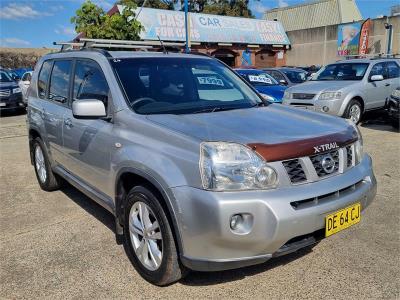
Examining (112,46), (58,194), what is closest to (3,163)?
(58,194)

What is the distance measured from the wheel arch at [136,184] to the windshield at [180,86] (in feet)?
1.78

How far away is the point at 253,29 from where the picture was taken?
29844mm

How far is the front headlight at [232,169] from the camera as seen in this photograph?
2.54m

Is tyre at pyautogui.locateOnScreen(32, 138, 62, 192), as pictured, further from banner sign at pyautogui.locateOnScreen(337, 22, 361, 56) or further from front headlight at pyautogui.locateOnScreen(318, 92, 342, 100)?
banner sign at pyautogui.locateOnScreen(337, 22, 361, 56)

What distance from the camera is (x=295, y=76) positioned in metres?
13.6

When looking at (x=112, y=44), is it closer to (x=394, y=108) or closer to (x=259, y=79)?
(x=394, y=108)

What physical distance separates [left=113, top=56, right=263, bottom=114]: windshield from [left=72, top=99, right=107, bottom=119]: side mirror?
25cm

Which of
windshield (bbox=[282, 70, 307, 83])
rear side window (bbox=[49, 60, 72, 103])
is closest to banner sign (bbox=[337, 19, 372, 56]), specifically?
windshield (bbox=[282, 70, 307, 83])

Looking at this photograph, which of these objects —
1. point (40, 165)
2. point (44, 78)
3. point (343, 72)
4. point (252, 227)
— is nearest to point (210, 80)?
point (252, 227)

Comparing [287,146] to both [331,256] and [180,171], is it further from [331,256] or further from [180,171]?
[331,256]

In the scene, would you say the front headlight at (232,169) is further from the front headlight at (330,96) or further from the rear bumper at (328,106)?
the front headlight at (330,96)

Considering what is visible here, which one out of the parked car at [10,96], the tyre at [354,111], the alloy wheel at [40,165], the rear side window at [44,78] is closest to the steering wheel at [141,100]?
the rear side window at [44,78]

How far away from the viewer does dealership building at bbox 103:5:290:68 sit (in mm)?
23539

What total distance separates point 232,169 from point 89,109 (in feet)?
4.62
